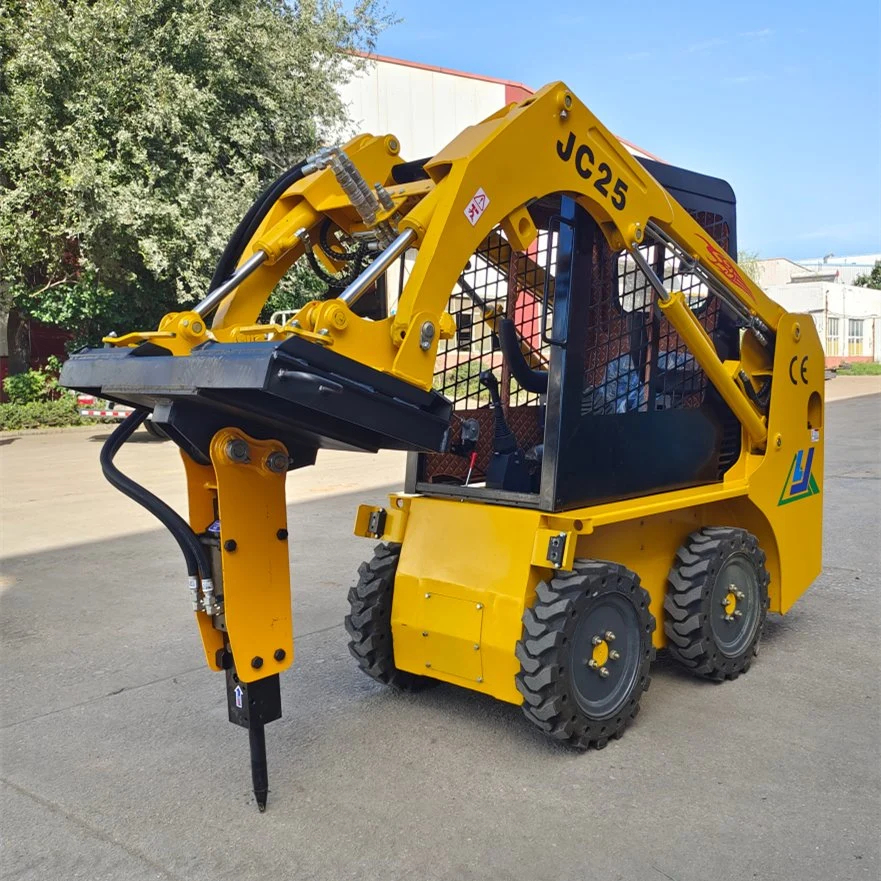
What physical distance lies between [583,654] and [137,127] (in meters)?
15.2

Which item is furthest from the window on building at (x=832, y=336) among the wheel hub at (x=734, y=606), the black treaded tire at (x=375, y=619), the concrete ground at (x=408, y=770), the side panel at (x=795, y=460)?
the black treaded tire at (x=375, y=619)

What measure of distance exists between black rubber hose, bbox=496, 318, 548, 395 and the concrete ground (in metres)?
1.49

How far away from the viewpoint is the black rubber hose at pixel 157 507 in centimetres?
321

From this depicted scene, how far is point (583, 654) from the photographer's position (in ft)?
12.6

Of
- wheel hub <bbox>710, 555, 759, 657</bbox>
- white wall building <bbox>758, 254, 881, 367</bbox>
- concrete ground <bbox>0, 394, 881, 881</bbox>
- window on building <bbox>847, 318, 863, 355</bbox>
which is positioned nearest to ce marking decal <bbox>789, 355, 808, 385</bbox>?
wheel hub <bbox>710, 555, 759, 657</bbox>

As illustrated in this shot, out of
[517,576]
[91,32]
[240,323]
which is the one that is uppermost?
[91,32]

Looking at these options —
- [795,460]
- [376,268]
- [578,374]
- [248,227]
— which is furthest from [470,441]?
[795,460]

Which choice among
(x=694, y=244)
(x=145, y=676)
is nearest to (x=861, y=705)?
(x=694, y=244)

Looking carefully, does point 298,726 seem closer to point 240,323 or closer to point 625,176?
point 240,323

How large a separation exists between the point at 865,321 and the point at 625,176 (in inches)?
2150

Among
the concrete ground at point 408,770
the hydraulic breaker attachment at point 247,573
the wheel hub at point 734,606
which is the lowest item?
the concrete ground at point 408,770

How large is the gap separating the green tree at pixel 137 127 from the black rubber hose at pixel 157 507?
1382 cm

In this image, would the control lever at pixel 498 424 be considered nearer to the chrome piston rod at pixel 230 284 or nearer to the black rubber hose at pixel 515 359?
the black rubber hose at pixel 515 359

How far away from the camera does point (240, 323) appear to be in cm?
362
